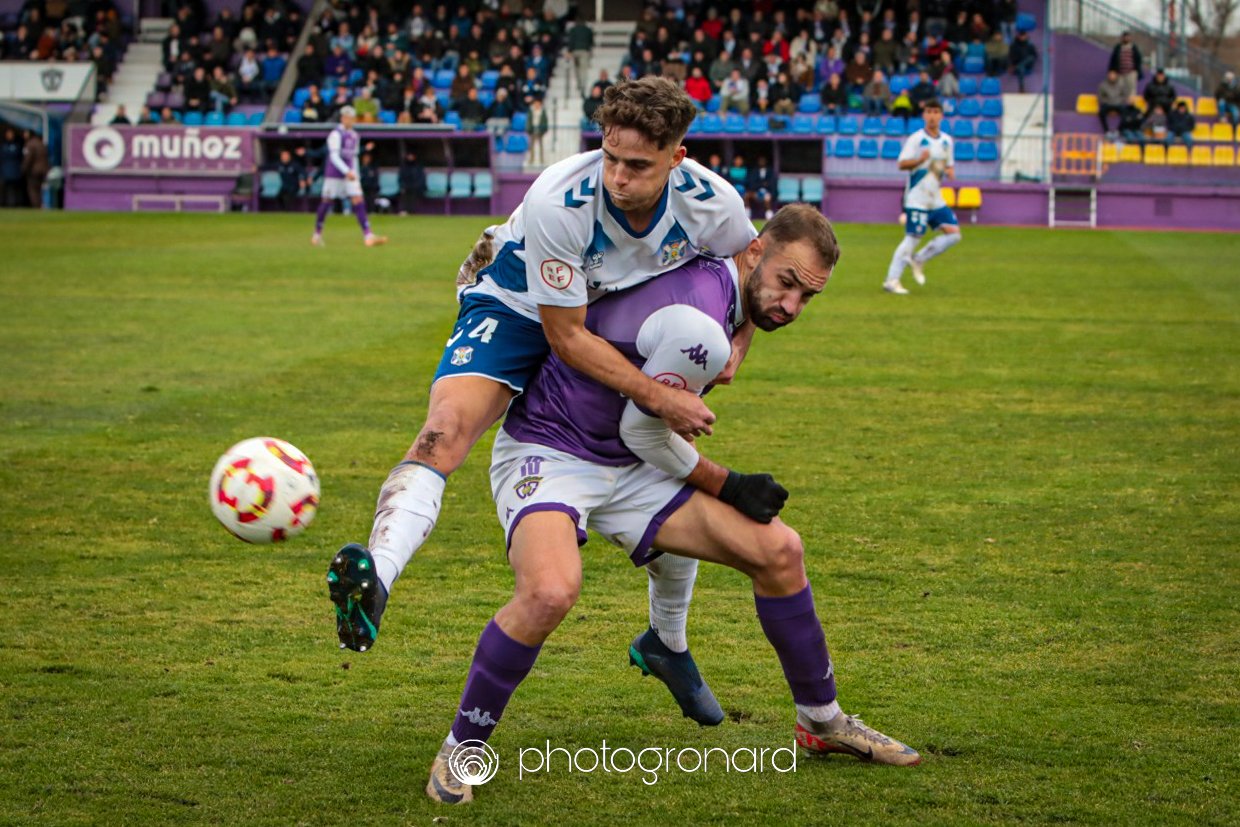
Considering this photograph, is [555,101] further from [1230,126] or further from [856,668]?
[856,668]

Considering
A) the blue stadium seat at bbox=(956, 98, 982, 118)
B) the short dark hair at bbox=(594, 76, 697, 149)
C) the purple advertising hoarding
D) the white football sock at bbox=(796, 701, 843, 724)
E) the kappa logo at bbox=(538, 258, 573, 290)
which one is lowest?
the white football sock at bbox=(796, 701, 843, 724)

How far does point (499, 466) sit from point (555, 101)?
33773 millimetres

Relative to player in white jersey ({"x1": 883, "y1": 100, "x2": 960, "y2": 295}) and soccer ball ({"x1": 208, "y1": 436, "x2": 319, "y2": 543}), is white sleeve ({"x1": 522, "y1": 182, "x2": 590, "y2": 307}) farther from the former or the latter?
player in white jersey ({"x1": 883, "y1": 100, "x2": 960, "y2": 295})

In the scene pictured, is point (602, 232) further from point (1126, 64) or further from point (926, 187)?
point (1126, 64)

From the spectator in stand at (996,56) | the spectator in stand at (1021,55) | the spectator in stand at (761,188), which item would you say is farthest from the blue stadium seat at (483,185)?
the spectator in stand at (1021,55)

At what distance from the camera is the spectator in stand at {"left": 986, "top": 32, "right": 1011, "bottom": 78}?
115ft

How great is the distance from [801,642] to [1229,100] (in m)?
33.8

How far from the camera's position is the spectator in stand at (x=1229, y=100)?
110 ft

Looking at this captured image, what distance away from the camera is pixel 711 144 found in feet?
112

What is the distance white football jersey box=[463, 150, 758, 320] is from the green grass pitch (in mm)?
1335

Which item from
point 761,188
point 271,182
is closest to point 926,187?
point 761,188

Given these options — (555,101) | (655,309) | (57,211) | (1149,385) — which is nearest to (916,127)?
(555,101)

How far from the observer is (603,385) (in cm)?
417

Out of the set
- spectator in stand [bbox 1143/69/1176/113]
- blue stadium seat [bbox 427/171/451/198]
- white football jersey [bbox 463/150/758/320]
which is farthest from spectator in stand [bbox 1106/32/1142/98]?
white football jersey [bbox 463/150/758/320]
